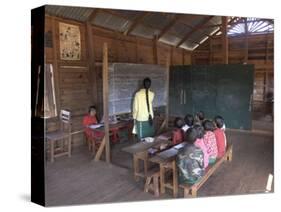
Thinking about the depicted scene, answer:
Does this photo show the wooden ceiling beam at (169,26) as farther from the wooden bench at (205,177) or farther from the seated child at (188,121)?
the wooden bench at (205,177)

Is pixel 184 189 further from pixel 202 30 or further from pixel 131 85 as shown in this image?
pixel 202 30

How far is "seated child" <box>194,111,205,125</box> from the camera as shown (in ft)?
9.07

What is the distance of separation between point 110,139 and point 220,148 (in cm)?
114

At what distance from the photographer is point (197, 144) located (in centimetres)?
259

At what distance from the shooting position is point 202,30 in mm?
2820

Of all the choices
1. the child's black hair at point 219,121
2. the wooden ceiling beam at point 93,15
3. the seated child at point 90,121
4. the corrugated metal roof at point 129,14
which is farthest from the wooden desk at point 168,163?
the wooden ceiling beam at point 93,15

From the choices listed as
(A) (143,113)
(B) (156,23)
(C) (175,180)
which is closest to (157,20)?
(B) (156,23)

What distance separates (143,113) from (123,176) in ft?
2.14

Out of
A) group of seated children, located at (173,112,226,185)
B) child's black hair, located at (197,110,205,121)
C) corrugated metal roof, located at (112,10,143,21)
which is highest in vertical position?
corrugated metal roof, located at (112,10,143,21)

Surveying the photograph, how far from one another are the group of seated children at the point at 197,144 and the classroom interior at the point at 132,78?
10 centimetres

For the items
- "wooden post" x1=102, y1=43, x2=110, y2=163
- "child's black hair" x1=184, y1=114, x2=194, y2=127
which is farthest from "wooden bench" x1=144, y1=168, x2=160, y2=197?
"child's black hair" x1=184, y1=114, x2=194, y2=127

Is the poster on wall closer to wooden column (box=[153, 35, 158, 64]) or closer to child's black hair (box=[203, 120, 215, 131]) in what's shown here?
wooden column (box=[153, 35, 158, 64])

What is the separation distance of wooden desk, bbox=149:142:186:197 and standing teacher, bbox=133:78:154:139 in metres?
0.23

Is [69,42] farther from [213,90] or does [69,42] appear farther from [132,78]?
[213,90]
